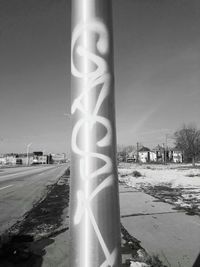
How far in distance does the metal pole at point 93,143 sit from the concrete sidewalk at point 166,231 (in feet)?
8.98

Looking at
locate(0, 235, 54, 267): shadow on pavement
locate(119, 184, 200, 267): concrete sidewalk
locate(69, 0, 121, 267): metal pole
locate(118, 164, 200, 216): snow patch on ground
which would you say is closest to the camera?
locate(69, 0, 121, 267): metal pole

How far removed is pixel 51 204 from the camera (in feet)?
30.3

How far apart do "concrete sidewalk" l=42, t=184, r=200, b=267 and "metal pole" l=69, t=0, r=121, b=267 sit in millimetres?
2665

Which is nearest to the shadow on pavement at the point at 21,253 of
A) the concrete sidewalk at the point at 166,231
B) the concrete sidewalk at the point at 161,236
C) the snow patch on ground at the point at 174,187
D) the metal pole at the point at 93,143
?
the concrete sidewalk at the point at 161,236

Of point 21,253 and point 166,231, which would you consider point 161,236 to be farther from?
point 21,253

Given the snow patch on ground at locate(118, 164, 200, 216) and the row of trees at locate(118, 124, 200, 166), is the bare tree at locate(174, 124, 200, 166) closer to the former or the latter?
the row of trees at locate(118, 124, 200, 166)

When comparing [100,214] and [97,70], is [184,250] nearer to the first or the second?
[100,214]

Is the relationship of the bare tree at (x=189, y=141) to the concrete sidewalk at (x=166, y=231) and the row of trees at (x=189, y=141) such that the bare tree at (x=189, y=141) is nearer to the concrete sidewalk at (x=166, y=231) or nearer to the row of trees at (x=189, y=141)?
the row of trees at (x=189, y=141)

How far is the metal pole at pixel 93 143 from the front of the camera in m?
1.16

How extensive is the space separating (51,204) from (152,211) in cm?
403

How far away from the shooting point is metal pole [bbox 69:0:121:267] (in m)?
1.16

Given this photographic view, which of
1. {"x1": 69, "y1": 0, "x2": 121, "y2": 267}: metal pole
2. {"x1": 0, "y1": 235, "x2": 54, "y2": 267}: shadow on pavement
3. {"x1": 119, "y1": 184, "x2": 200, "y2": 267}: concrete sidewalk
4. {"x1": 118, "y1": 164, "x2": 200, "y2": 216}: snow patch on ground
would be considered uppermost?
{"x1": 69, "y1": 0, "x2": 121, "y2": 267}: metal pole

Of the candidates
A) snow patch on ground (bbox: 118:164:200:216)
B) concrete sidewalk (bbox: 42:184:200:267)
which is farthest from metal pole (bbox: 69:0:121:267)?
snow patch on ground (bbox: 118:164:200:216)

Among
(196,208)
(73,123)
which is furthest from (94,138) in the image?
(196,208)
